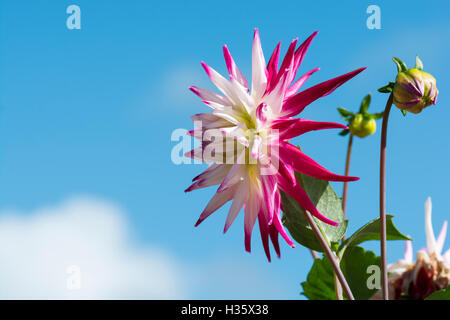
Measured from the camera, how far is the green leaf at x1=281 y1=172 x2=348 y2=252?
22.8 inches

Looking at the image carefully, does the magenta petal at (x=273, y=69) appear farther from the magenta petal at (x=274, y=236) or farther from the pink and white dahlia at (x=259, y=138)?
the magenta petal at (x=274, y=236)

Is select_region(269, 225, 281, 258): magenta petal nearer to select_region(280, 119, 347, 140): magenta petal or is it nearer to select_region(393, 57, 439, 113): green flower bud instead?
select_region(280, 119, 347, 140): magenta petal

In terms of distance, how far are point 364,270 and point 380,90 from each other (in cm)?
26

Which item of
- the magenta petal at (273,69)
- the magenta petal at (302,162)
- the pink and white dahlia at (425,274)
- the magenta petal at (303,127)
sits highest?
the magenta petal at (273,69)

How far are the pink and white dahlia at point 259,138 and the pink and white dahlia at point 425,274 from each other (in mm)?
375

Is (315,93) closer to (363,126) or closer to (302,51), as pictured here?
(302,51)

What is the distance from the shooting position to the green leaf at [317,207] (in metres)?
0.58

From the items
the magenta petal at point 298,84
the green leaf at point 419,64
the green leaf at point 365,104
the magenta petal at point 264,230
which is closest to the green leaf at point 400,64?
the green leaf at point 419,64

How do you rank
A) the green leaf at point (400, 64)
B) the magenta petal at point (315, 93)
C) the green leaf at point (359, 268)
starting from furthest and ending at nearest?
1. the green leaf at point (359, 268)
2. the green leaf at point (400, 64)
3. the magenta petal at point (315, 93)

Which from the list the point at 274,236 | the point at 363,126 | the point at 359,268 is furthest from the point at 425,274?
the point at 274,236

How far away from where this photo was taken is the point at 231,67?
0.56m

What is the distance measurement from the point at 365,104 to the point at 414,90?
42 centimetres
